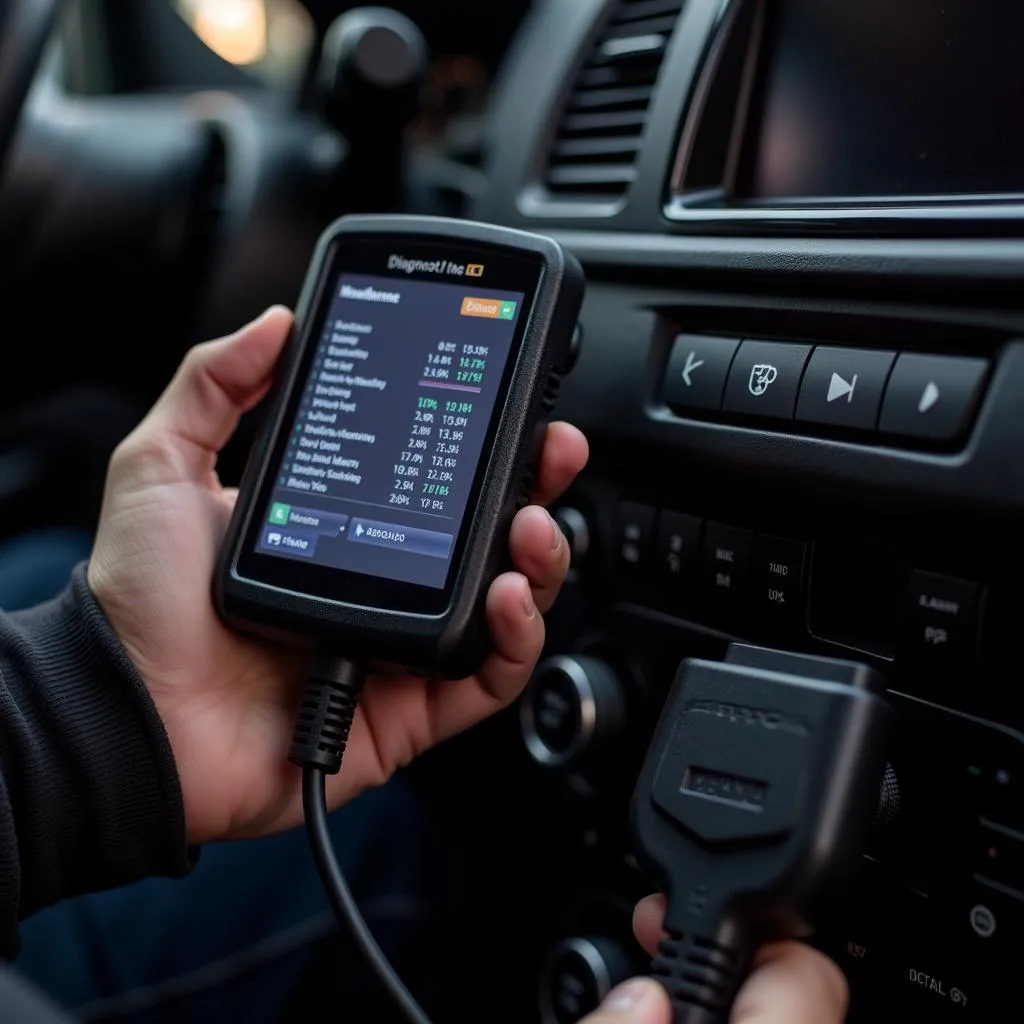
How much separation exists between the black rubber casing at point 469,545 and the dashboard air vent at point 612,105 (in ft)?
0.48

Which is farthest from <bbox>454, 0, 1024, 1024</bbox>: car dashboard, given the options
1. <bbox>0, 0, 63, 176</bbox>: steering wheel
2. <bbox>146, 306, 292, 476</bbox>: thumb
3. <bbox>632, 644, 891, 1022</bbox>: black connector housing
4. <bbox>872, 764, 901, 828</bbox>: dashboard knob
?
<bbox>0, 0, 63, 176</bbox>: steering wheel

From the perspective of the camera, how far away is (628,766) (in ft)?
2.76

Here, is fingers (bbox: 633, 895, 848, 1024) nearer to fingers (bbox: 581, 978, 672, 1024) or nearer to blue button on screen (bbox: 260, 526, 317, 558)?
fingers (bbox: 581, 978, 672, 1024)

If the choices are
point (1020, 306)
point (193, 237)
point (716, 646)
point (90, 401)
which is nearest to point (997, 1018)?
point (716, 646)

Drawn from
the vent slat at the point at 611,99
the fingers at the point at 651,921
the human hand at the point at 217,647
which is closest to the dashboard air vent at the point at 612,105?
the vent slat at the point at 611,99

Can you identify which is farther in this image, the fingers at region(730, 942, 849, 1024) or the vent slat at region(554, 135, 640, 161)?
the vent slat at region(554, 135, 640, 161)

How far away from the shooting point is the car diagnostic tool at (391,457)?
2.45 ft

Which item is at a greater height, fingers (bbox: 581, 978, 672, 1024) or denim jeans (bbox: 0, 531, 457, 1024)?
fingers (bbox: 581, 978, 672, 1024)

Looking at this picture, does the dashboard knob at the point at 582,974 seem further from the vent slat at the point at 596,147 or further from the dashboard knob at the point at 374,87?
A: the dashboard knob at the point at 374,87

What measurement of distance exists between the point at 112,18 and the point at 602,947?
1.56 meters

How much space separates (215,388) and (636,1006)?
52 cm

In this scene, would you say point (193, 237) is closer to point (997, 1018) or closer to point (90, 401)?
point (90, 401)

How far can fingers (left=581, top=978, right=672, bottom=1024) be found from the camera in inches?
20.0

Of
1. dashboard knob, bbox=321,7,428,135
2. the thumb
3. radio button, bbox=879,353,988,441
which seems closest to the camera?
radio button, bbox=879,353,988,441
